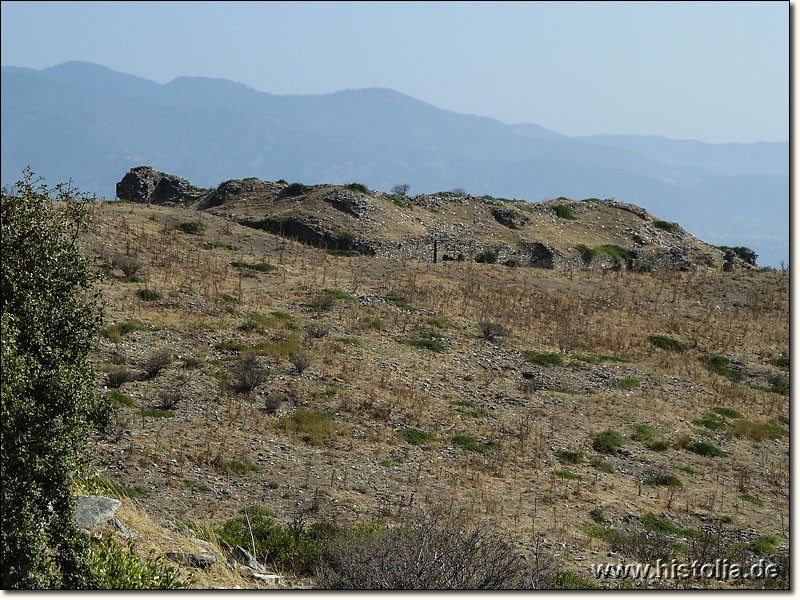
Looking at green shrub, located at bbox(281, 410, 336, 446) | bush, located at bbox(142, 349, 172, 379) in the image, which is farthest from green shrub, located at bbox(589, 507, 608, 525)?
bush, located at bbox(142, 349, 172, 379)

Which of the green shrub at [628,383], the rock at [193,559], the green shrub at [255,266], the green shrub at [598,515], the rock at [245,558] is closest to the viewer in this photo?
the rock at [193,559]

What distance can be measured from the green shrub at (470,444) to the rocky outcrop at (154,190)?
38231 millimetres

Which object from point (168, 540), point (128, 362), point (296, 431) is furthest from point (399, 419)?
point (168, 540)

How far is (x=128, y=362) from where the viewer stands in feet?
63.6

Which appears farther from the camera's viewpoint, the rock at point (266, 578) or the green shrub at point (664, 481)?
the green shrub at point (664, 481)

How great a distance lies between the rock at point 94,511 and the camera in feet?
29.2

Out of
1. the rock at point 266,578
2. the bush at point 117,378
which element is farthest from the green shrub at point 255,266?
the rock at point 266,578

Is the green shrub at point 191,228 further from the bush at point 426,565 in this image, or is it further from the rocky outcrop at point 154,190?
the bush at point 426,565

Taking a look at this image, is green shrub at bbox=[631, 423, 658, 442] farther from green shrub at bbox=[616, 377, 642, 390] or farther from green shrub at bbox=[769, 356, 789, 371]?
green shrub at bbox=[769, 356, 789, 371]

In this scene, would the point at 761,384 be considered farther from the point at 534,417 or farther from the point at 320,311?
the point at 320,311

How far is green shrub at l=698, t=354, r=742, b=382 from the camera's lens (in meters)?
26.1

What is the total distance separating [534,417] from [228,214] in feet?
95.0

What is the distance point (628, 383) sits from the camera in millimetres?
23625

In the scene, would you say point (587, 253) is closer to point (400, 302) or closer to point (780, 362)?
point (780, 362)
